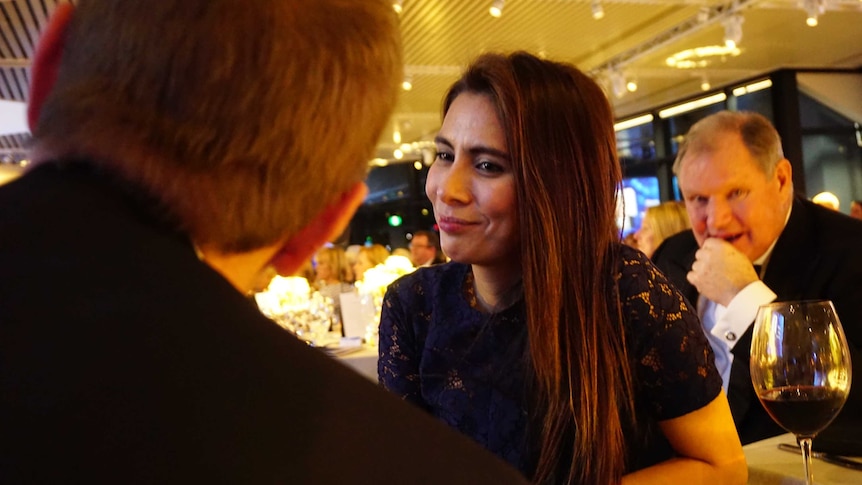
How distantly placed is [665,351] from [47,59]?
93cm

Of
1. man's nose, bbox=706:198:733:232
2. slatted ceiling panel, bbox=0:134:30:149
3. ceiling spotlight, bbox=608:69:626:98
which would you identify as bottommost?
man's nose, bbox=706:198:733:232

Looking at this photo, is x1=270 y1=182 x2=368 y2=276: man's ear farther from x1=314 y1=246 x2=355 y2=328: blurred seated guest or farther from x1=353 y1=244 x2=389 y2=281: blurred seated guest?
x1=314 y1=246 x2=355 y2=328: blurred seated guest

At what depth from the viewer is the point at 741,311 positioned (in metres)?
1.60

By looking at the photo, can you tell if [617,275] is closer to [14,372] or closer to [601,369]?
[601,369]

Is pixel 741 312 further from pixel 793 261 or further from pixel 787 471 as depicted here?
pixel 787 471

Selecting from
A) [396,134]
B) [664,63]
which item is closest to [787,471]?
[664,63]

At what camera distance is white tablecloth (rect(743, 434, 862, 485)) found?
117 cm

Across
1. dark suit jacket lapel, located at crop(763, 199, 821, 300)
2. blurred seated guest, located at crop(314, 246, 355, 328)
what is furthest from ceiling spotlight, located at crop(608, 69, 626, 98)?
dark suit jacket lapel, located at crop(763, 199, 821, 300)

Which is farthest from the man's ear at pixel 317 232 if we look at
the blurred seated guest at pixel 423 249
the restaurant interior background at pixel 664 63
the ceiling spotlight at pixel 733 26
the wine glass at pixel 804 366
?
the blurred seated guest at pixel 423 249

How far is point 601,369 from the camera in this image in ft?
3.81

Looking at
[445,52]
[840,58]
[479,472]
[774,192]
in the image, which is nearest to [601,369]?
[479,472]

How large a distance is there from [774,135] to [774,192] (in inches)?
6.7

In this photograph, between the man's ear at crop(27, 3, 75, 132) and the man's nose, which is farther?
the man's nose

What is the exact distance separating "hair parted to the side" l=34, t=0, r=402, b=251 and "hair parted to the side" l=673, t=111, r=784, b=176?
66.5 inches
